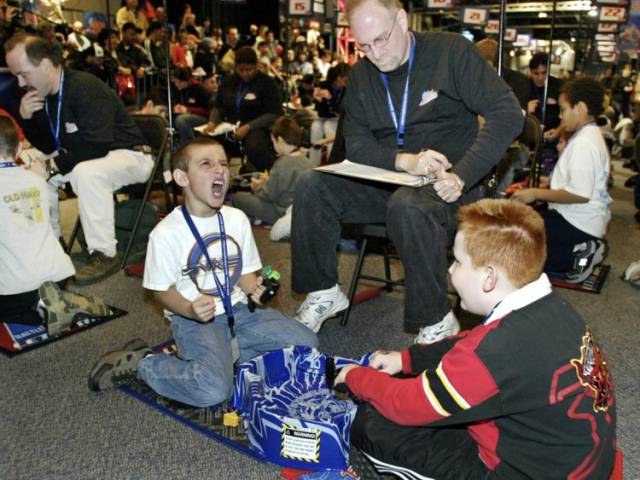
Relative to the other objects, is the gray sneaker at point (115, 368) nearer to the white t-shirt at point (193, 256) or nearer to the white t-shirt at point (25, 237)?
the white t-shirt at point (193, 256)

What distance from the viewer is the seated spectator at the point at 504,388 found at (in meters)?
1.28

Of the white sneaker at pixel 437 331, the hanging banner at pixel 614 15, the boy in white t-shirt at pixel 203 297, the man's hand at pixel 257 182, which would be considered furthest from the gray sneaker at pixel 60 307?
the hanging banner at pixel 614 15

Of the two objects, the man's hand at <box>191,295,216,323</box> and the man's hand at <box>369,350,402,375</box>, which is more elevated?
the man's hand at <box>191,295,216,323</box>

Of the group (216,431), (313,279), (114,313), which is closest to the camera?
(216,431)

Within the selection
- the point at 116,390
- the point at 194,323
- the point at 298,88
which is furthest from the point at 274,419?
the point at 298,88

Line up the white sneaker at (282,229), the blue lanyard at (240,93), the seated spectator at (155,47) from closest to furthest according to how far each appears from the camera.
→ 1. the white sneaker at (282,229)
2. the blue lanyard at (240,93)
3. the seated spectator at (155,47)

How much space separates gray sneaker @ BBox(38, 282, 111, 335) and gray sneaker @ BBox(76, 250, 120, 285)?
0.66m

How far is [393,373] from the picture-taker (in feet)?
5.68

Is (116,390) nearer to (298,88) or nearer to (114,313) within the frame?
(114,313)

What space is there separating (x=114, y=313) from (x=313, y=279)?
1061mm

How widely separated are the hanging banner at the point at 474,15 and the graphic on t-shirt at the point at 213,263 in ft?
33.3

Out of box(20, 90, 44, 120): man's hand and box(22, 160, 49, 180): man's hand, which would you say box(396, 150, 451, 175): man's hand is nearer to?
box(22, 160, 49, 180): man's hand

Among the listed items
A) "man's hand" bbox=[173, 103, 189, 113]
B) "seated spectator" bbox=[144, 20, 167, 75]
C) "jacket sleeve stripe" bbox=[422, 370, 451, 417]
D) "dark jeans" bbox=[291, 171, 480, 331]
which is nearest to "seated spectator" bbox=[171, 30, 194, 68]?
"seated spectator" bbox=[144, 20, 167, 75]

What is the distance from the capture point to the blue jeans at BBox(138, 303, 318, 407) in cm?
200
